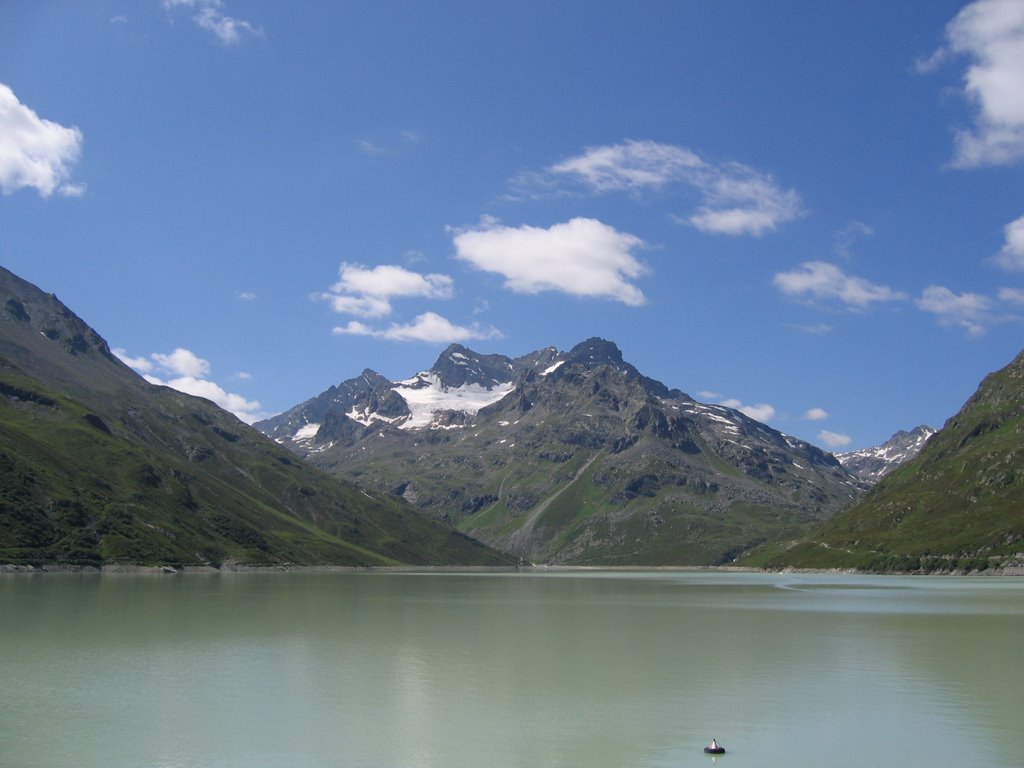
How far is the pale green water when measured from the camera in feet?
123

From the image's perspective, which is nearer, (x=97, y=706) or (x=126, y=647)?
(x=97, y=706)

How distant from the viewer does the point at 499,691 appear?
52094mm

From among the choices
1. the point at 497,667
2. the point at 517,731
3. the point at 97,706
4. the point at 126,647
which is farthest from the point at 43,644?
the point at 517,731

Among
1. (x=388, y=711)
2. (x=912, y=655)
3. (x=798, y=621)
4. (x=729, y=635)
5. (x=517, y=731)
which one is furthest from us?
(x=798, y=621)

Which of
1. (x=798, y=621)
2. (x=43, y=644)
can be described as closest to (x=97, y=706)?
(x=43, y=644)

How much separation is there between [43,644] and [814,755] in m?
59.1

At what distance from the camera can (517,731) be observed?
41344mm

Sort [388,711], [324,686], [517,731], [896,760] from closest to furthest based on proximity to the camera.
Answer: [896,760] < [517,731] < [388,711] < [324,686]

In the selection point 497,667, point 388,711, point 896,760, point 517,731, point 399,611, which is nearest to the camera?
point 896,760

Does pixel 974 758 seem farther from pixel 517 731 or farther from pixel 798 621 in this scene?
pixel 798 621

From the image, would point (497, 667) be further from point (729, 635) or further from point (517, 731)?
point (729, 635)

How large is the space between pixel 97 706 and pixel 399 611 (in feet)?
230

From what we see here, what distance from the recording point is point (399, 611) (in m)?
115

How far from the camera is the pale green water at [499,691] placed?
37.6m
